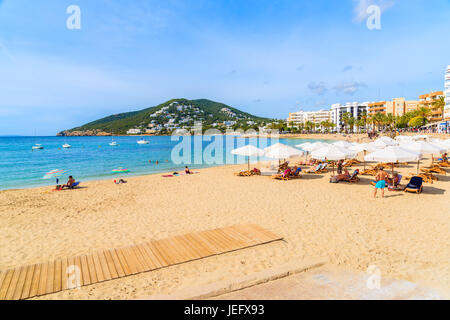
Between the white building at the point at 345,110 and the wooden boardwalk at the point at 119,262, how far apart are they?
120 m

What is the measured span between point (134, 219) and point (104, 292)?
4189 millimetres

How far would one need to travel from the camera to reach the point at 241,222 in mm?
7668

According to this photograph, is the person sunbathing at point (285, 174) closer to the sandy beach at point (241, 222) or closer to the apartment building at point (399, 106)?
the sandy beach at point (241, 222)

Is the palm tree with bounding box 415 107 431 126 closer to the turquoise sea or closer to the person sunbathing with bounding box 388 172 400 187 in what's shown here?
the turquoise sea

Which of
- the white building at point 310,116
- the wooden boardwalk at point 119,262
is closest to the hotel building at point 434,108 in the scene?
the white building at point 310,116

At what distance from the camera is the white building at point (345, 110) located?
4610 inches

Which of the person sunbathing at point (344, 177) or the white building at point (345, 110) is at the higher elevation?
the white building at point (345, 110)

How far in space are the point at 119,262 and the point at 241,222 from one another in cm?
364

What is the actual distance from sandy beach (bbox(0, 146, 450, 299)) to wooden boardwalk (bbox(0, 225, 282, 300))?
9.6 inches

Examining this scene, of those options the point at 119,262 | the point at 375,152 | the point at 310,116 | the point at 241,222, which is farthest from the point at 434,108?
the point at 119,262

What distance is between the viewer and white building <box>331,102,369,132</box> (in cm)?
11709
